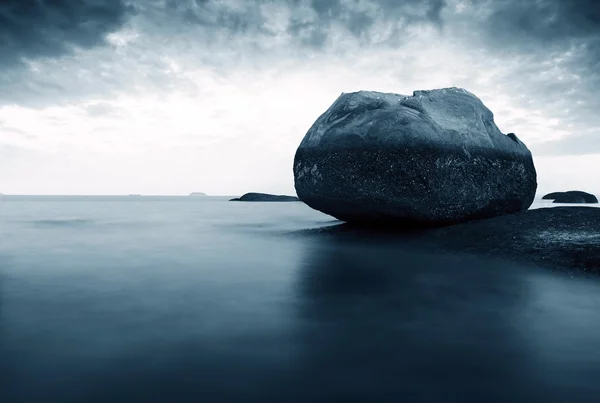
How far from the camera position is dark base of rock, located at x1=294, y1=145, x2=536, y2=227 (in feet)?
19.1

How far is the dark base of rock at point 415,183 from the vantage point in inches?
229

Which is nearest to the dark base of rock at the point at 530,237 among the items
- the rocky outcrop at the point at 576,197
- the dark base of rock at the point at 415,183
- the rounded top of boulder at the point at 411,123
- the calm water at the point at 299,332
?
the dark base of rock at the point at 415,183

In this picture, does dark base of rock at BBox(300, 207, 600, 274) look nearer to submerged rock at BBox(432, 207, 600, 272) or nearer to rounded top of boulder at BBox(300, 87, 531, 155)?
submerged rock at BBox(432, 207, 600, 272)

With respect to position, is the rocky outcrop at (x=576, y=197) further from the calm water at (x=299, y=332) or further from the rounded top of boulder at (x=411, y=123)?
the calm water at (x=299, y=332)

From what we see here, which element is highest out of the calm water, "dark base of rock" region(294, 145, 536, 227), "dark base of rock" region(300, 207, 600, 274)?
"dark base of rock" region(294, 145, 536, 227)

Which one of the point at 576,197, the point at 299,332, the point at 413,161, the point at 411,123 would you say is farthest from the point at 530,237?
the point at 576,197

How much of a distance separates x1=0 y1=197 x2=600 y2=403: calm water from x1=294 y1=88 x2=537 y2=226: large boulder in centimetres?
174

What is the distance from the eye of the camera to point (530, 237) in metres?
4.96

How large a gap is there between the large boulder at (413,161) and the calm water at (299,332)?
174cm

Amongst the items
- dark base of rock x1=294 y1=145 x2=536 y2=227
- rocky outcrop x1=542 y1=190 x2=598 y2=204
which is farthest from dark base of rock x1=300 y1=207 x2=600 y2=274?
rocky outcrop x1=542 y1=190 x2=598 y2=204

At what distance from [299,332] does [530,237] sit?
4018 millimetres

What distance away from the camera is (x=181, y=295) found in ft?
10.2

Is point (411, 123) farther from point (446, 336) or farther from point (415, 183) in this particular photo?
point (446, 336)

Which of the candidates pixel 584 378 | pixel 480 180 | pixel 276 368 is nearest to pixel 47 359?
pixel 276 368
